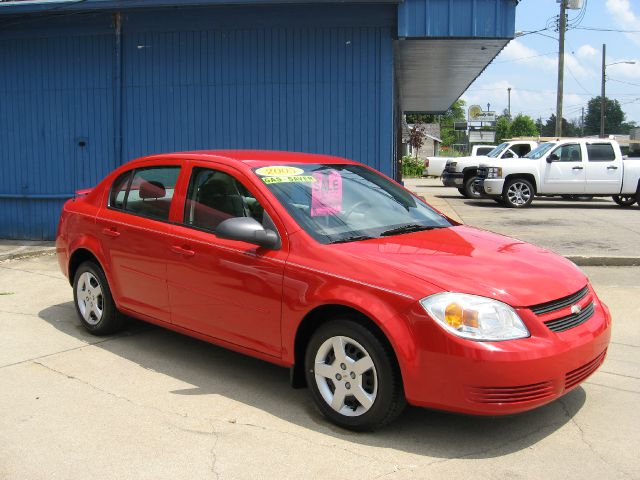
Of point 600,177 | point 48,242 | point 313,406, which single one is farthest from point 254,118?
point 600,177

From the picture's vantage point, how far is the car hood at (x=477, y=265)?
3.61 m

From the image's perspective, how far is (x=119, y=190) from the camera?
5.66 m

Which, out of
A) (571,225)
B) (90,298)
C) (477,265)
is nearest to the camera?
(477,265)

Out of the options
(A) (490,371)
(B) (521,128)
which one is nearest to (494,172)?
(A) (490,371)

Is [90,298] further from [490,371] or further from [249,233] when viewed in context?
[490,371]

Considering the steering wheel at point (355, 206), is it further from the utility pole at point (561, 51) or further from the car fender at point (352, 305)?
the utility pole at point (561, 51)

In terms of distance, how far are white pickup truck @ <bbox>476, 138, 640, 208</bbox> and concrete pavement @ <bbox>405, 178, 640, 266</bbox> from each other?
1.51ft

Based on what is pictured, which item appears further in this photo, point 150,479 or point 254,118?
point 254,118

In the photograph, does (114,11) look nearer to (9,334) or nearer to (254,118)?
(254,118)

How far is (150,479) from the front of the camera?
3.37m

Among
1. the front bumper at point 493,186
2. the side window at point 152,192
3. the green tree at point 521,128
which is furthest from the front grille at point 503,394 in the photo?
the green tree at point 521,128

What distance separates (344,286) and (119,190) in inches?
106

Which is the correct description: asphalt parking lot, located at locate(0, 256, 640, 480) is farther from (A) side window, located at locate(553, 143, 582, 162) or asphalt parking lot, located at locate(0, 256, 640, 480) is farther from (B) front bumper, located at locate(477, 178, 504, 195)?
(A) side window, located at locate(553, 143, 582, 162)

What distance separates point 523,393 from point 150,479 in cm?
195
